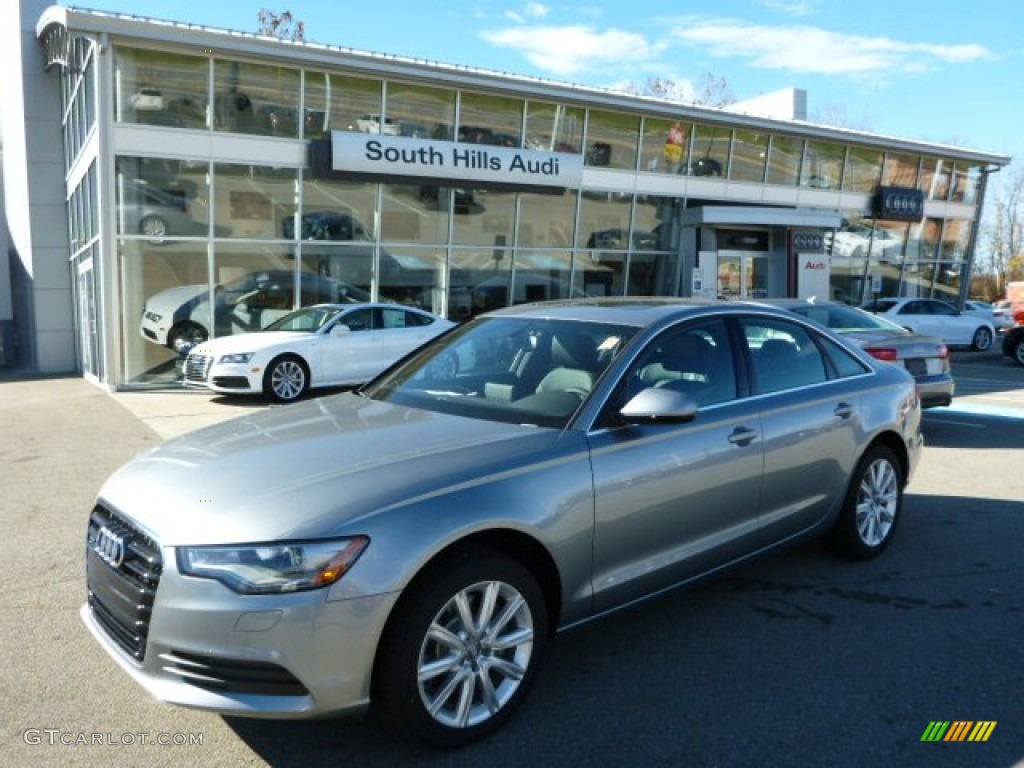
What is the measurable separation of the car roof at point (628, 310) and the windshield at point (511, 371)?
0.08 m

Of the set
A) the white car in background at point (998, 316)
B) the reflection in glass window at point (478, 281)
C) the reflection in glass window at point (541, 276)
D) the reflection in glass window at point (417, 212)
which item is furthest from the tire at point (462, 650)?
the white car in background at point (998, 316)

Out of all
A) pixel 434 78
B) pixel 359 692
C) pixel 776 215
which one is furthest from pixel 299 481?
pixel 776 215

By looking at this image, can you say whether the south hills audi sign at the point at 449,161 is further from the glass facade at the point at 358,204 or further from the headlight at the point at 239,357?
the headlight at the point at 239,357

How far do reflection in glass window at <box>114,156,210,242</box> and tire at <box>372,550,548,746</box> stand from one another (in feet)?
47.0

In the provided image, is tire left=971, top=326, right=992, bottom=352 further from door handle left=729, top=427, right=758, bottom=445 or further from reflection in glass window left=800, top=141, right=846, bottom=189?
door handle left=729, top=427, right=758, bottom=445

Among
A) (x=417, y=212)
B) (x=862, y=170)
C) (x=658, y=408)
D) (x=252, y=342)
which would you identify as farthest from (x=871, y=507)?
(x=862, y=170)

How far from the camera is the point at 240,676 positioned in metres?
2.66

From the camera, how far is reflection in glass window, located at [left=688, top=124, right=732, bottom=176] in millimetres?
22312

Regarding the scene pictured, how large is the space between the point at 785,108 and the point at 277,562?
32864 mm

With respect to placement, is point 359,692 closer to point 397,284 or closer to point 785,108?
point 397,284

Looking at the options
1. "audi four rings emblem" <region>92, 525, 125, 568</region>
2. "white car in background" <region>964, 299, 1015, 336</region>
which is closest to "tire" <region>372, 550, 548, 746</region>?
"audi four rings emblem" <region>92, 525, 125, 568</region>

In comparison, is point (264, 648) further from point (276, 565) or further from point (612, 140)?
point (612, 140)

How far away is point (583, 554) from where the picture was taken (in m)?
3.31

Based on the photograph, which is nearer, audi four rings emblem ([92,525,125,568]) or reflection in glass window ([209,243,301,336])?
audi four rings emblem ([92,525,125,568])
